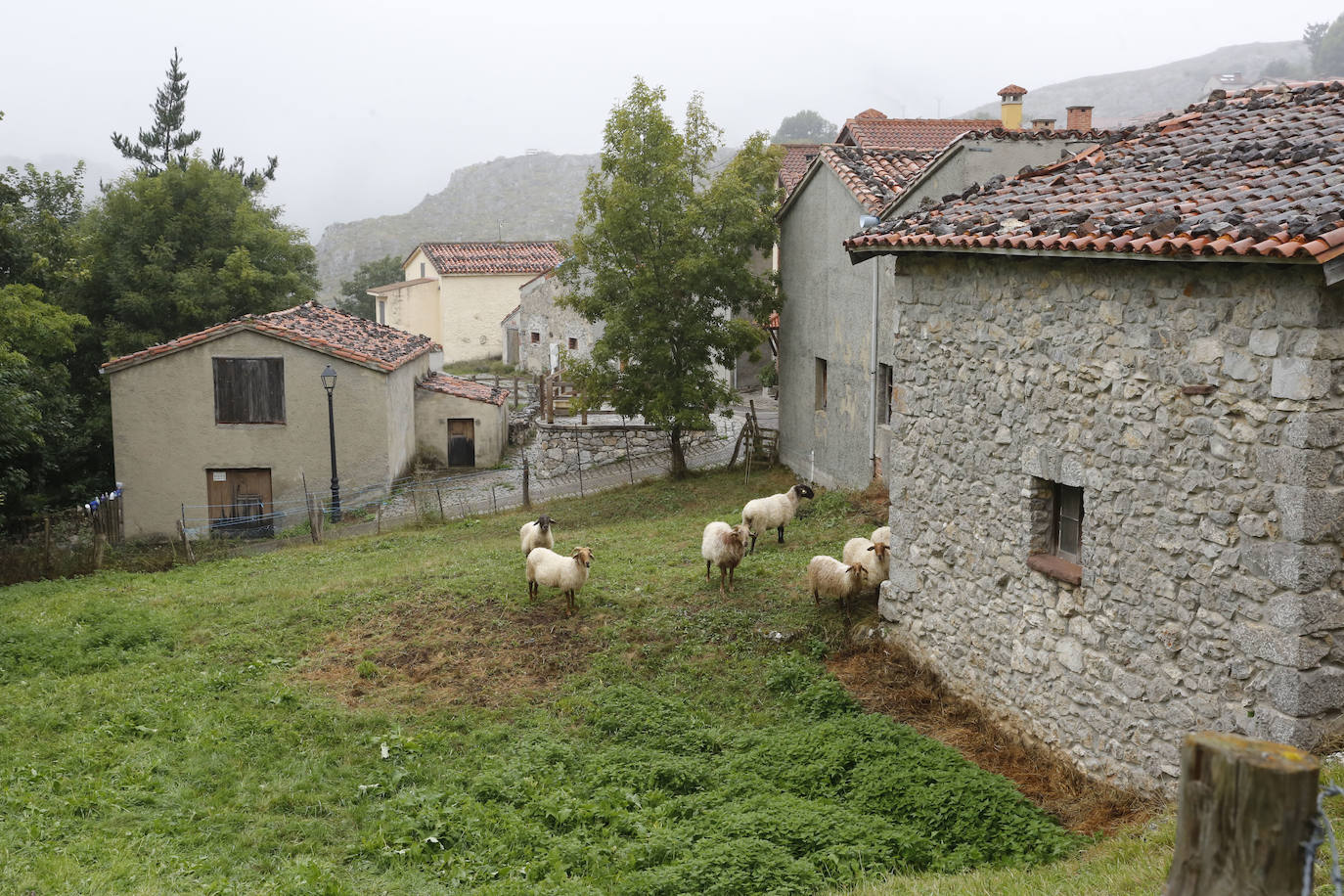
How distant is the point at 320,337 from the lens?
86.0 ft

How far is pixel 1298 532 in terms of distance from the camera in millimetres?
6211

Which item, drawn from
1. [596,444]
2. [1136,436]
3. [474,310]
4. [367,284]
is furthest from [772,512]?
[367,284]

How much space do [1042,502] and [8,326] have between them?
63.4 ft

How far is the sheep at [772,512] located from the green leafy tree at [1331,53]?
405 ft

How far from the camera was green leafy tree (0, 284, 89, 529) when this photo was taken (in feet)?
65.8

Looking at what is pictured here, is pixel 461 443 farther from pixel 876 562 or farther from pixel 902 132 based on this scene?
pixel 876 562

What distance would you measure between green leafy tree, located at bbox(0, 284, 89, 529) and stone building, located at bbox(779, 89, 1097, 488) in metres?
15.1

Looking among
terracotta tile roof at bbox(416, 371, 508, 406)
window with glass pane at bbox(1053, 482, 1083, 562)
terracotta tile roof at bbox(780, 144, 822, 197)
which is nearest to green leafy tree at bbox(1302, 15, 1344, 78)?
terracotta tile roof at bbox(780, 144, 822, 197)

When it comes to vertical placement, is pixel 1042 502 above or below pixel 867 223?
below

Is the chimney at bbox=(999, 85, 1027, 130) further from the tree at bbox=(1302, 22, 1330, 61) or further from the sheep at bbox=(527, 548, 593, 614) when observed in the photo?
the tree at bbox=(1302, 22, 1330, 61)

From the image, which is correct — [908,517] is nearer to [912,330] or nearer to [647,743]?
[912,330]

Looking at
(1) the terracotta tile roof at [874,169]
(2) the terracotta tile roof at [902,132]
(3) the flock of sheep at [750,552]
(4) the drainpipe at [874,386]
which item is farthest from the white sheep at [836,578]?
(2) the terracotta tile roof at [902,132]

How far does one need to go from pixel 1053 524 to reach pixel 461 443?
2410 cm

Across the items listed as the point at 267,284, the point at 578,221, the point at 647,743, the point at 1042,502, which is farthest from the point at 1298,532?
the point at 267,284
